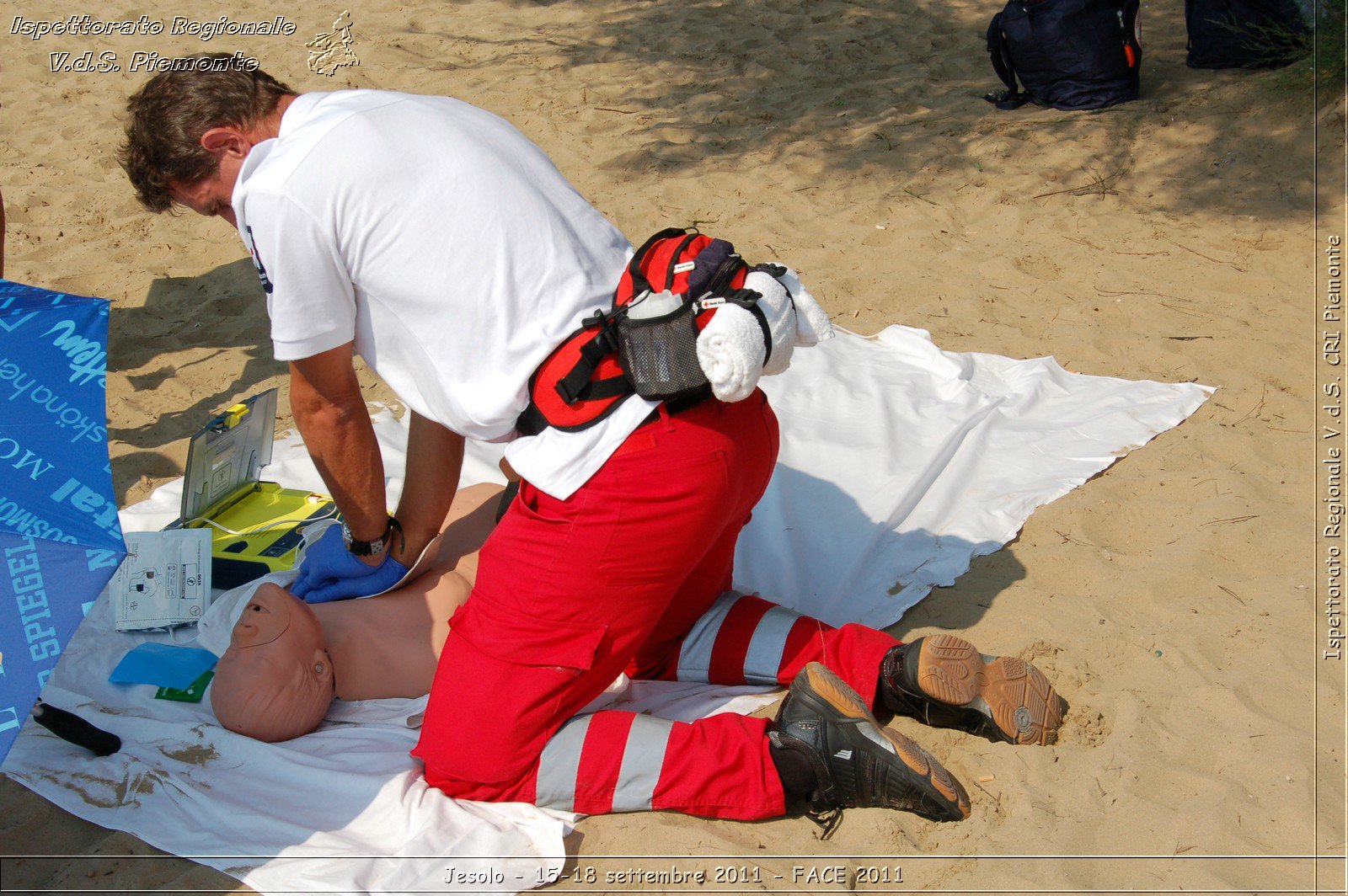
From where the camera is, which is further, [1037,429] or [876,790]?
[1037,429]

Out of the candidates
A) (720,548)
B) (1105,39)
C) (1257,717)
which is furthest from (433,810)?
(1105,39)

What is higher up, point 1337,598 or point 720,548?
point 720,548

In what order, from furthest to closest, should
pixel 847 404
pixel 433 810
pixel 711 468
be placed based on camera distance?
pixel 847 404
pixel 433 810
pixel 711 468

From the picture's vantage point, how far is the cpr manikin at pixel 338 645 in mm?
2232

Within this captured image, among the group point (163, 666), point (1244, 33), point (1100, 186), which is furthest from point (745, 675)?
point (1244, 33)

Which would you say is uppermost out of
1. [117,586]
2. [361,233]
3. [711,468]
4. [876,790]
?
[361,233]

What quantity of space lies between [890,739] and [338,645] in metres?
1.25

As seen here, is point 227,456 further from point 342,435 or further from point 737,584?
point 737,584

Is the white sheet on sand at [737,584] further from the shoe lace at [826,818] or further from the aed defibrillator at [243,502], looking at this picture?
the shoe lace at [826,818]

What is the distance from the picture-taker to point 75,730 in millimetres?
2139

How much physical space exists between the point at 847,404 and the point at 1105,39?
264 cm

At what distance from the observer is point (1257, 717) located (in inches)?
85.6

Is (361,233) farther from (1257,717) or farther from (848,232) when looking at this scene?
(848,232)

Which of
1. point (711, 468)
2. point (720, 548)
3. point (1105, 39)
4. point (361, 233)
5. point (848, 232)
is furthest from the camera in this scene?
point (1105, 39)
